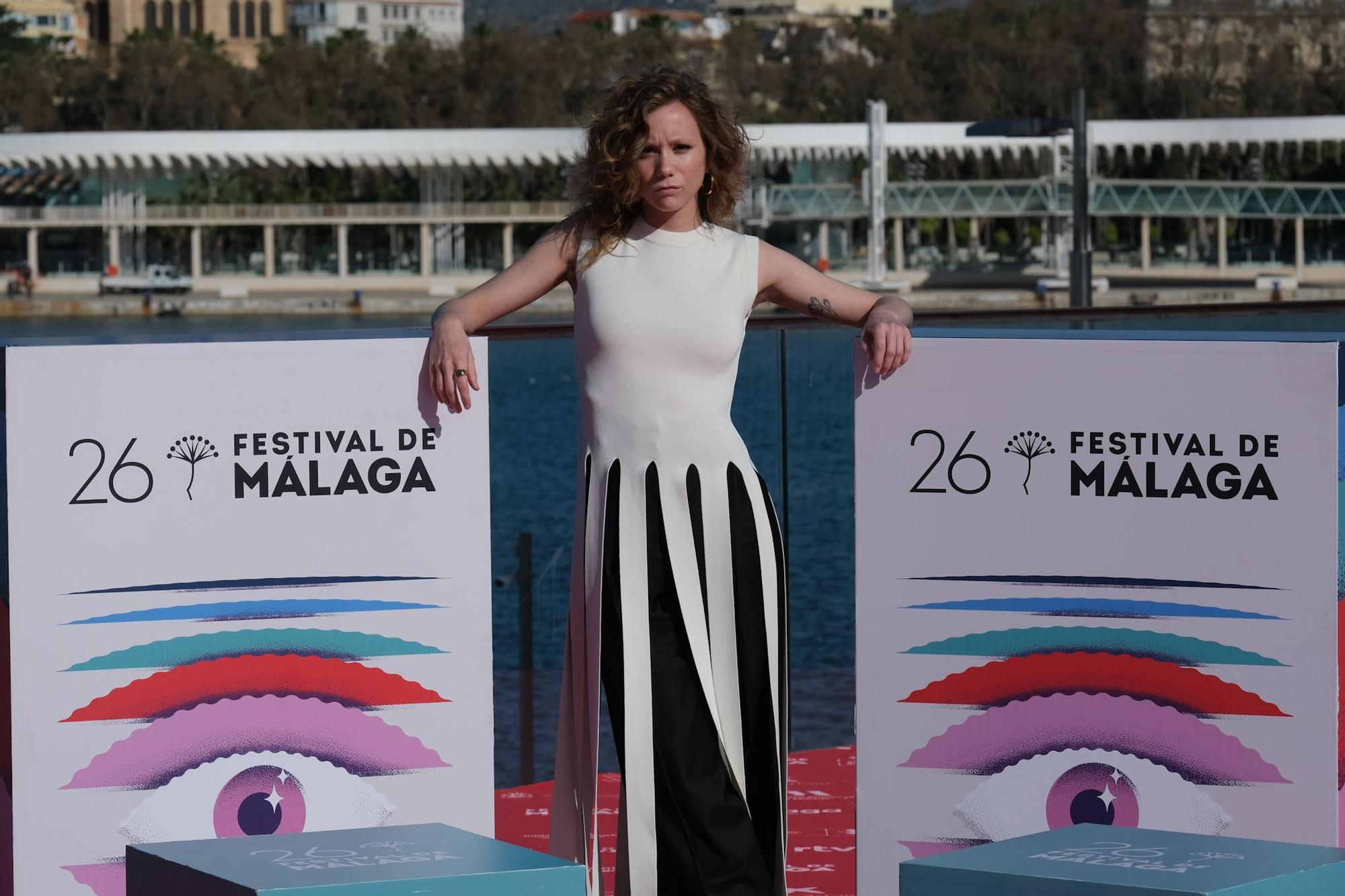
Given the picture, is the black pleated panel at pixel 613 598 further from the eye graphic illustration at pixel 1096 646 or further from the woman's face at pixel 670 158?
the eye graphic illustration at pixel 1096 646

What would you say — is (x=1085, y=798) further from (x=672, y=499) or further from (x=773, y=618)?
(x=672, y=499)

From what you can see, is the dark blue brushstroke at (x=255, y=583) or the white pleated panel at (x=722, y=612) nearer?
the white pleated panel at (x=722, y=612)

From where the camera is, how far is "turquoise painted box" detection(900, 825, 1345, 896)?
1883mm

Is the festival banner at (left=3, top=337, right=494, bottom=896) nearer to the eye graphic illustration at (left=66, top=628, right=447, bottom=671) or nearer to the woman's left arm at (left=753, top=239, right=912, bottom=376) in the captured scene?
the eye graphic illustration at (left=66, top=628, right=447, bottom=671)

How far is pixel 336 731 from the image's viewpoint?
2.86 m

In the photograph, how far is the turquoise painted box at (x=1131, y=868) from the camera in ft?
6.18

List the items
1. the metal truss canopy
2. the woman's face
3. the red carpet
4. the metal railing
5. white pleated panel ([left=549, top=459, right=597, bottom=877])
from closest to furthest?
the woman's face, white pleated panel ([left=549, top=459, right=597, bottom=877]), the red carpet, the metal truss canopy, the metal railing

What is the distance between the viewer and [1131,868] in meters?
1.95

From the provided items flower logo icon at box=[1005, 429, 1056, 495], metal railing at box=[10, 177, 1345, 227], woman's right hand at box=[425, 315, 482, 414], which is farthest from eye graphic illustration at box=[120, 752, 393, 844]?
metal railing at box=[10, 177, 1345, 227]

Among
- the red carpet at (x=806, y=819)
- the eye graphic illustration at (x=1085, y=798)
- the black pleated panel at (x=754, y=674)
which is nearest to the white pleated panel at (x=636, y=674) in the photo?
the black pleated panel at (x=754, y=674)

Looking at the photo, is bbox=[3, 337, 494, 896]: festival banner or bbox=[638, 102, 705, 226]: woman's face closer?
bbox=[638, 102, 705, 226]: woman's face

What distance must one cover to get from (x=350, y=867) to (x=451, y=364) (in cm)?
93

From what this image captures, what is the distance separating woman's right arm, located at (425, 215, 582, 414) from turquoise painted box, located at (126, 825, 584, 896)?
720 millimetres

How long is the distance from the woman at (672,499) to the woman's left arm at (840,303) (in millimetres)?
24
